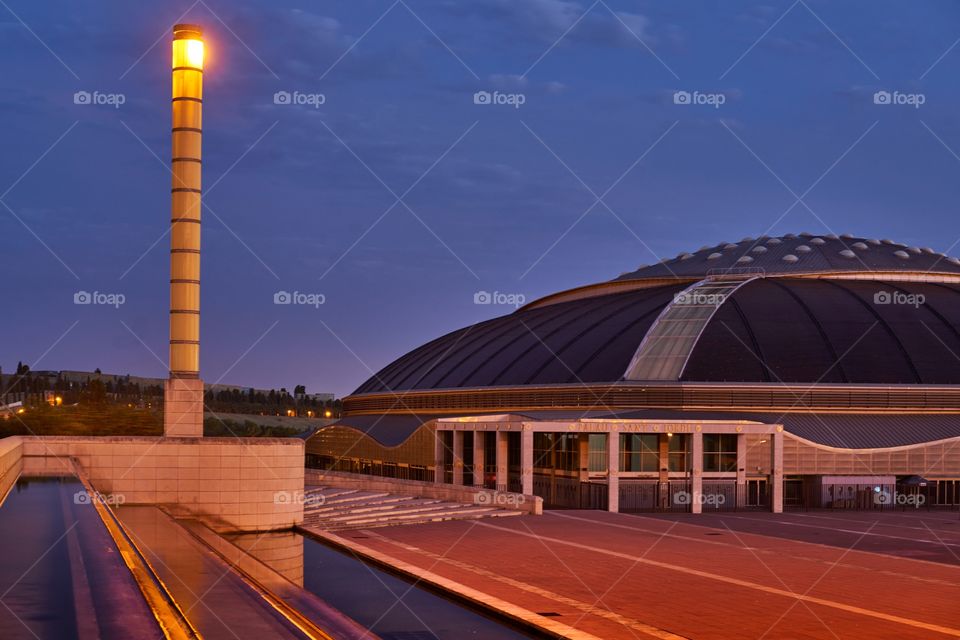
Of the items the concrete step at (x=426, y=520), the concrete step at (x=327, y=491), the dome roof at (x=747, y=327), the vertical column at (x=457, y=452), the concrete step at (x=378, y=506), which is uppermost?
the dome roof at (x=747, y=327)

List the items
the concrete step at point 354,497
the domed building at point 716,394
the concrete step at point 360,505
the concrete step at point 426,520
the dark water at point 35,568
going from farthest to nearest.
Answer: the domed building at point 716,394, the concrete step at point 354,497, the concrete step at point 360,505, the concrete step at point 426,520, the dark water at point 35,568

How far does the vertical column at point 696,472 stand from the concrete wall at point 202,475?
828 inches

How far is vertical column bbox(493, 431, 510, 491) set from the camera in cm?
5775

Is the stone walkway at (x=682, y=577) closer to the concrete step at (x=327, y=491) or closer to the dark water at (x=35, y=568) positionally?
the dark water at (x=35, y=568)

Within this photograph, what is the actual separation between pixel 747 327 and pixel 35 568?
5029cm

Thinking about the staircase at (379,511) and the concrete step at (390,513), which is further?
the concrete step at (390,513)

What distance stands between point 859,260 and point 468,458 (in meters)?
29.4

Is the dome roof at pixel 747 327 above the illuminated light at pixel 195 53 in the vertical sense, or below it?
below

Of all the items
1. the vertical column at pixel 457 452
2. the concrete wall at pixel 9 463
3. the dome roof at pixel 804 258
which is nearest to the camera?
the concrete wall at pixel 9 463

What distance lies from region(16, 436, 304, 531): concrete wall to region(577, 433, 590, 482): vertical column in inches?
782

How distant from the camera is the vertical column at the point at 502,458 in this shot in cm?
5775

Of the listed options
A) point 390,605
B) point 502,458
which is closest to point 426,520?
point 502,458

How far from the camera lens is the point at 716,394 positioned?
60125 mm

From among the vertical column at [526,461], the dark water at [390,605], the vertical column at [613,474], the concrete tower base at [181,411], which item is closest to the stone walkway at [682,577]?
the dark water at [390,605]
